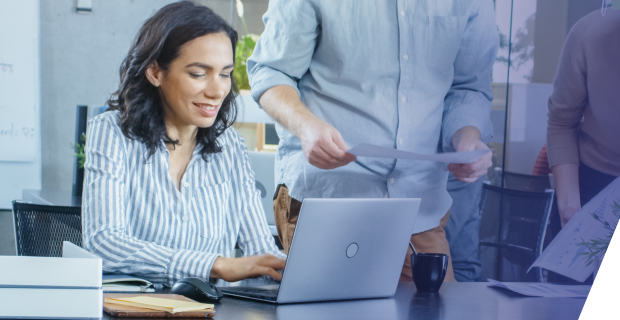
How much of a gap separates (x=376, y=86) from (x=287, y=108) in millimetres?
248

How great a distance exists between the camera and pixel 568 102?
1.43 metres

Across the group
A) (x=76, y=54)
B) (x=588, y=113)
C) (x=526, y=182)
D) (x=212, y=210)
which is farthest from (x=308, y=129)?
(x=76, y=54)

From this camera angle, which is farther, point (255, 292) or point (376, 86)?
point (376, 86)

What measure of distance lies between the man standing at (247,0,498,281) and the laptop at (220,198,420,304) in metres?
0.48

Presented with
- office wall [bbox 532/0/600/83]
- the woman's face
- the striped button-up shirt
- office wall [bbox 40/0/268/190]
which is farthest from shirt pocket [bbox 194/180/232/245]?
office wall [bbox 40/0/268/190]

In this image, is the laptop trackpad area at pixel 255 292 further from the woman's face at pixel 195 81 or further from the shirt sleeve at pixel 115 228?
the woman's face at pixel 195 81

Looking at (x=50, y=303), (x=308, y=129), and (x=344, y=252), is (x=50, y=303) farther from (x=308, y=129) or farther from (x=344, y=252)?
(x=308, y=129)

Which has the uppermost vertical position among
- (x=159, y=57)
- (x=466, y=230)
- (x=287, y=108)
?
(x=159, y=57)

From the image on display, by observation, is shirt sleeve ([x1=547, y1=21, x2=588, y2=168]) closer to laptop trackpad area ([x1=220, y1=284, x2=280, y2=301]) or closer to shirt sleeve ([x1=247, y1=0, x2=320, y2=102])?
shirt sleeve ([x1=247, y1=0, x2=320, y2=102])

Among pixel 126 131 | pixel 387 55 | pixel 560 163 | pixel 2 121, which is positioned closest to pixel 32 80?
pixel 2 121

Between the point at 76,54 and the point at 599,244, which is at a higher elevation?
the point at 76,54

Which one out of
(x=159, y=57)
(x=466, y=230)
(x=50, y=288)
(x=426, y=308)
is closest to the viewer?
(x=50, y=288)

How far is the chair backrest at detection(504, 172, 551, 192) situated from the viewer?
1592 millimetres

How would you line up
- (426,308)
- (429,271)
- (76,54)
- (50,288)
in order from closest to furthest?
(50,288)
(426,308)
(429,271)
(76,54)
